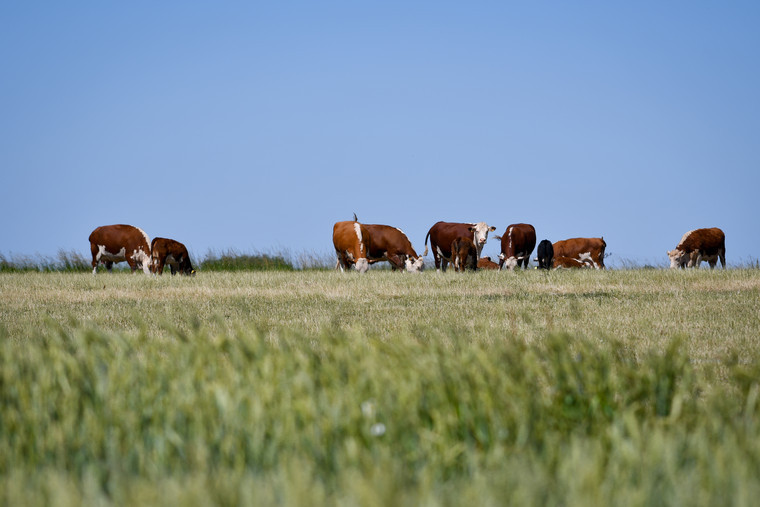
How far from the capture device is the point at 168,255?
21.2 metres

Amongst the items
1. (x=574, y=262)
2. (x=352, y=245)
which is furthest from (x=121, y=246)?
(x=574, y=262)

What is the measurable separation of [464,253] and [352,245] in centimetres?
320

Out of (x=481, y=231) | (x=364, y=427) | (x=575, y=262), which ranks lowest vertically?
(x=364, y=427)

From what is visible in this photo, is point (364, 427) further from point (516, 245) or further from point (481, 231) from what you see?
point (516, 245)

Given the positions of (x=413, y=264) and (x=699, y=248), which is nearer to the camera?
(x=413, y=264)

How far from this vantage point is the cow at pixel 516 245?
2408cm

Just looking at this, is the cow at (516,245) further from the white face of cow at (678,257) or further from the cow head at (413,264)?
the white face of cow at (678,257)

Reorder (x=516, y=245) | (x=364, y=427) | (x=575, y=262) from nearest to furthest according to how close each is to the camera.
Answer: (x=364, y=427) < (x=516, y=245) < (x=575, y=262)

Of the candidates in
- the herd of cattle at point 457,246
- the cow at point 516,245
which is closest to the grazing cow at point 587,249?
the herd of cattle at point 457,246

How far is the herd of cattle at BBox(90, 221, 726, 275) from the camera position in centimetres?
2111

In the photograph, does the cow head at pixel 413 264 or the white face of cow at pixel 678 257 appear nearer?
the cow head at pixel 413 264

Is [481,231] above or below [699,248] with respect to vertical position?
above

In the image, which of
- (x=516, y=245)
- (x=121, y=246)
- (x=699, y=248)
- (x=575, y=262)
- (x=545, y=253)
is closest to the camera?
(x=121, y=246)

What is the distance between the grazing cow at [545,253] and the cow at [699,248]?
4.60m
